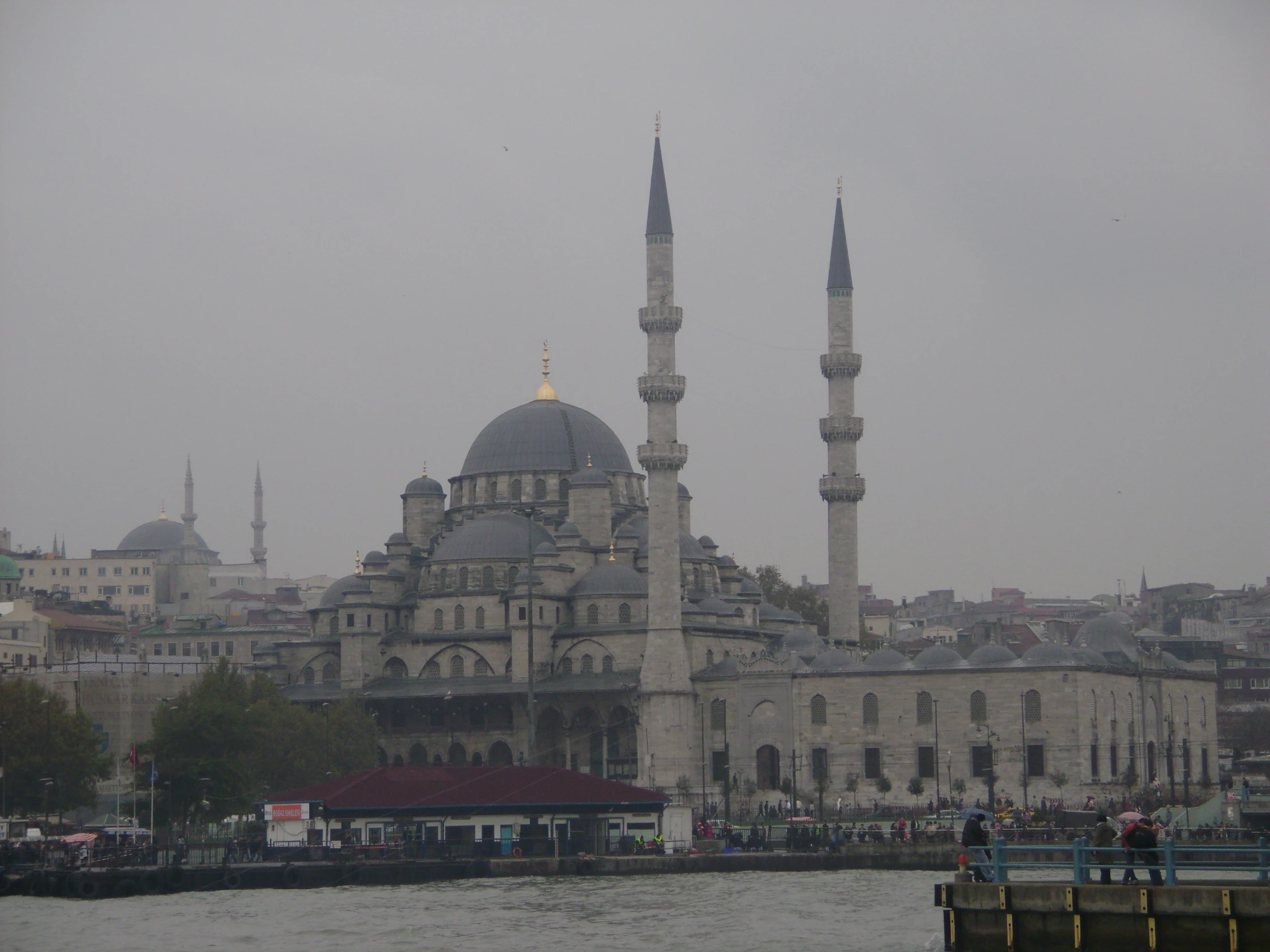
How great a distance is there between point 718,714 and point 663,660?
395 centimetres

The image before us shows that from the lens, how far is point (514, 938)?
1347 inches

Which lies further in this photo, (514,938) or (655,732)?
(655,732)

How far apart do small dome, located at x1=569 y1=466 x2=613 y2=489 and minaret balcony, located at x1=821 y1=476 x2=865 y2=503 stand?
7804 mm

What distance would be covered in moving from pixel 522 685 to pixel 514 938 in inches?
1406

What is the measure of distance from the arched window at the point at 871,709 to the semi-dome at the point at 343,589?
18.4 m

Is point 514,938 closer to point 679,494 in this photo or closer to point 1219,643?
point 679,494

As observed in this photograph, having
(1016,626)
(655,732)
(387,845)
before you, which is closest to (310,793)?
(387,845)

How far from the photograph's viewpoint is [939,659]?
66.7 m

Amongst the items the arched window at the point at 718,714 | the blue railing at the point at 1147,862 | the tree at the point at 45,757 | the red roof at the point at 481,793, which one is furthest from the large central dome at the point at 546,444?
the blue railing at the point at 1147,862

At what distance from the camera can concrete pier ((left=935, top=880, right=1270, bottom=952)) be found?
21.1m

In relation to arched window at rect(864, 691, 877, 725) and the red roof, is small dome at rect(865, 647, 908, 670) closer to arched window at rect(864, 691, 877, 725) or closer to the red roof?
arched window at rect(864, 691, 877, 725)

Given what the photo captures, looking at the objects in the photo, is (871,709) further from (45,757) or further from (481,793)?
(45,757)

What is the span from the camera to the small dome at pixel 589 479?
74875mm

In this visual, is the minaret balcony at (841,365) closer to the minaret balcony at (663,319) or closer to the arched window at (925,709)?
the minaret balcony at (663,319)
